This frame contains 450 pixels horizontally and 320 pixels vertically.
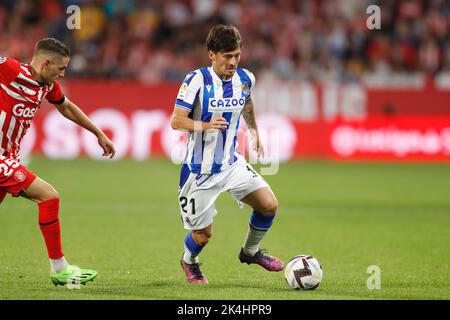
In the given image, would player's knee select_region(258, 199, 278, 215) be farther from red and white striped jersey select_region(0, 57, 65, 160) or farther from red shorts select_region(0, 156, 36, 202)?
red and white striped jersey select_region(0, 57, 65, 160)

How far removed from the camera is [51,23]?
2195cm

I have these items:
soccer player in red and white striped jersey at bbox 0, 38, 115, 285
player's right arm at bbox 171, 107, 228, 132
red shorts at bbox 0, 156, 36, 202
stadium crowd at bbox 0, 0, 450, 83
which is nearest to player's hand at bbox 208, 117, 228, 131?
player's right arm at bbox 171, 107, 228, 132

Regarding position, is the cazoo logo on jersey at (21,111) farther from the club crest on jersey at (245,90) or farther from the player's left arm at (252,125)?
the player's left arm at (252,125)

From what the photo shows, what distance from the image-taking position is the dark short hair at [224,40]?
7.52m

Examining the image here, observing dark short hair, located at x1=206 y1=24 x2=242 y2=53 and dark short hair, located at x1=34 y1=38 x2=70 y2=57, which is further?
dark short hair, located at x1=206 y1=24 x2=242 y2=53

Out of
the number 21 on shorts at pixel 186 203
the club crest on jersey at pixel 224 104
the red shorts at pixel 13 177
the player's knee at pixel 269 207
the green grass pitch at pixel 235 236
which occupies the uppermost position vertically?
the club crest on jersey at pixel 224 104

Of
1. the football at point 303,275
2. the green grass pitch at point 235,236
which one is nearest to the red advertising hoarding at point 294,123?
the green grass pitch at point 235,236

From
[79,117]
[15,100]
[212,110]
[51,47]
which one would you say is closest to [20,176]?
[15,100]

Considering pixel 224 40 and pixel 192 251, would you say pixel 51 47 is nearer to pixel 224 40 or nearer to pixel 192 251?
pixel 224 40

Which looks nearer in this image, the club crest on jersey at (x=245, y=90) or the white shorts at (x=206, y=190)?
the white shorts at (x=206, y=190)

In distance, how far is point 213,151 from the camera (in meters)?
7.81

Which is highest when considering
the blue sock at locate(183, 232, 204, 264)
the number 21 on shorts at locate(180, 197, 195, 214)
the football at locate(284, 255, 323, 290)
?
the number 21 on shorts at locate(180, 197, 195, 214)

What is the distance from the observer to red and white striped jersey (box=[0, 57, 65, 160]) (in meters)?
7.16

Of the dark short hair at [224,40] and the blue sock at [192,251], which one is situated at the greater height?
the dark short hair at [224,40]
